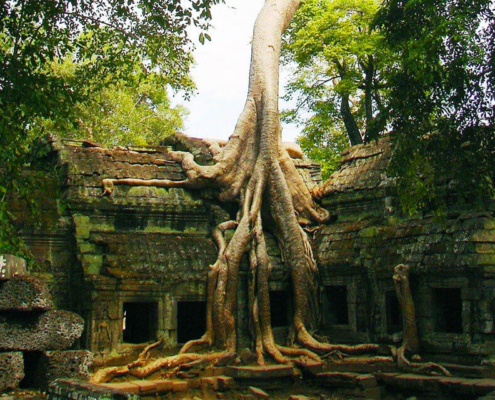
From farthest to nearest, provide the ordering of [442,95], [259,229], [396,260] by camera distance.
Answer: [259,229], [396,260], [442,95]

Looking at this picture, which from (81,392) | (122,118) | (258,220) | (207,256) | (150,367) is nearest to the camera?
(81,392)

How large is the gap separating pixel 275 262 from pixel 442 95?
4.39 m

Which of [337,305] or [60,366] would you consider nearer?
[60,366]

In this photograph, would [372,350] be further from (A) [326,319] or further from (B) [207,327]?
(B) [207,327]

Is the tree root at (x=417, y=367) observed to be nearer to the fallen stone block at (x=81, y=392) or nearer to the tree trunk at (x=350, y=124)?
the fallen stone block at (x=81, y=392)

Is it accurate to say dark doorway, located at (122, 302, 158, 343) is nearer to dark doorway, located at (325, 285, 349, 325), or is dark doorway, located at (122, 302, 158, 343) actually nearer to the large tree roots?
the large tree roots

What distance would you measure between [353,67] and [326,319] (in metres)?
10.1

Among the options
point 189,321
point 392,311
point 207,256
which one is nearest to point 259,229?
point 207,256

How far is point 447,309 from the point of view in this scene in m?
10.9

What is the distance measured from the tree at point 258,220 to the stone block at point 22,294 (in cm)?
498

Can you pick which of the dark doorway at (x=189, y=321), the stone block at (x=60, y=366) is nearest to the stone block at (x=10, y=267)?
the stone block at (x=60, y=366)

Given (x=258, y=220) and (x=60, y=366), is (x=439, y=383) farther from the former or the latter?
(x=60, y=366)

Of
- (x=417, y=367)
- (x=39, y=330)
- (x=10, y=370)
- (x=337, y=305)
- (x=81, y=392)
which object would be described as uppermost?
(x=337, y=305)

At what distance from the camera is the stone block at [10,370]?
16.9ft
